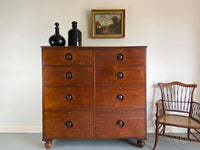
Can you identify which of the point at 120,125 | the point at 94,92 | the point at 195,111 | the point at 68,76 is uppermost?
the point at 68,76

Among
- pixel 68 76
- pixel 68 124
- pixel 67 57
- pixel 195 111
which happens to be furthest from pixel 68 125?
pixel 195 111

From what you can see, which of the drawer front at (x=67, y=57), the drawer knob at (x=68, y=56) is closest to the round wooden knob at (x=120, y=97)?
the drawer front at (x=67, y=57)

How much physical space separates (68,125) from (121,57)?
108cm

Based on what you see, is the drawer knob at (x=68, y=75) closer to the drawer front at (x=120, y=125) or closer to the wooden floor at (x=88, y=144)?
the drawer front at (x=120, y=125)

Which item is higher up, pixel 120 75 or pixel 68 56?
pixel 68 56

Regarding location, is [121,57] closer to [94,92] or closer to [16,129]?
[94,92]

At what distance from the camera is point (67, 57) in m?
1.44

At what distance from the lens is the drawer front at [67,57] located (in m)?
1.42

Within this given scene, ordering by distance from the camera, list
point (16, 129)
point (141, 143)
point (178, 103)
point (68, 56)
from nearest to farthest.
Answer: point (68, 56)
point (141, 143)
point (178, 103)
point (16, 129)

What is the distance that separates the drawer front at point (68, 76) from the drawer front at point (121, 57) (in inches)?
7.3

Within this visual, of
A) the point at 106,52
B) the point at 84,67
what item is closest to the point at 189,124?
the point at 106,52

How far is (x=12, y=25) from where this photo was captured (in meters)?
1.92

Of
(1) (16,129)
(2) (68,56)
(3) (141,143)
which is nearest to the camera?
(2) (68,56)

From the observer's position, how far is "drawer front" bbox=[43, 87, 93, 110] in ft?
4.74
